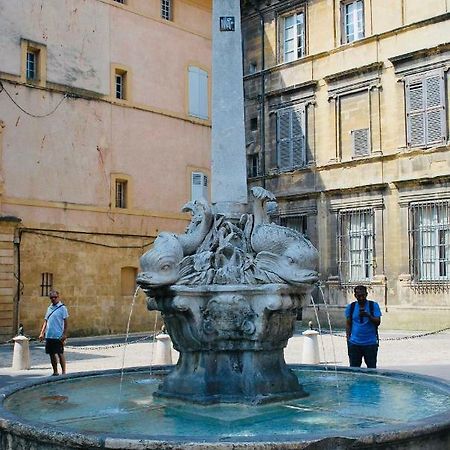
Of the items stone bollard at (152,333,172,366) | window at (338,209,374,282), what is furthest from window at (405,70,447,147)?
stone bollard at (152,333,172,366)

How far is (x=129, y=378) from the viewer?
8.17 meters

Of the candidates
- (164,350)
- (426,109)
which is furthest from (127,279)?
(426,109)

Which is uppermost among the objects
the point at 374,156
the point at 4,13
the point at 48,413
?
the point at 4,13

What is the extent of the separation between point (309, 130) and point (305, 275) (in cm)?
2010

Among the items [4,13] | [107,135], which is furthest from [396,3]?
[4,13]

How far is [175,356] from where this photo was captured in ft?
49.9

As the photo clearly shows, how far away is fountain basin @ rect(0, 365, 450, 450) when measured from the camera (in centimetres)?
445

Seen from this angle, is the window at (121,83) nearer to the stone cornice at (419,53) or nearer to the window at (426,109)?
the stone cornice at (419,53)

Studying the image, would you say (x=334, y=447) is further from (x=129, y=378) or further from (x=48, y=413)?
(x=129, y=378)

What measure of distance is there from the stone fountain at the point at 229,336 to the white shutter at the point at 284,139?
19479 mm

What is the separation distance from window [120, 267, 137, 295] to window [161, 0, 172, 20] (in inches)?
350

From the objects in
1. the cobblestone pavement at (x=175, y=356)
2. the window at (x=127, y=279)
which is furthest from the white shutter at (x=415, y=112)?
the window at (x=127, y=279)

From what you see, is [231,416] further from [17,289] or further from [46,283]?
[46,283]

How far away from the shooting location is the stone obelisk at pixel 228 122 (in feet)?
23.4
